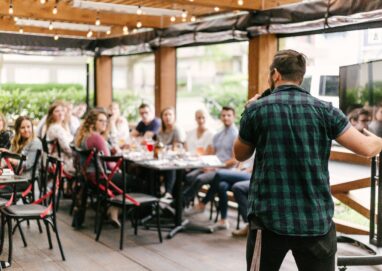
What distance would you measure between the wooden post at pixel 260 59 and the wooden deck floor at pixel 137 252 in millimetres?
2048

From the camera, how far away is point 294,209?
2.21 metres

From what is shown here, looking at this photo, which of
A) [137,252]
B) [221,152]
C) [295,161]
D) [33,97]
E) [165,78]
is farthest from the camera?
[33,97]

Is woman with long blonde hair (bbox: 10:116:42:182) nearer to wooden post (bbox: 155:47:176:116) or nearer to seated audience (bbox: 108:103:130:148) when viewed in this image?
seated audience (bbox: 108:103:130:148)

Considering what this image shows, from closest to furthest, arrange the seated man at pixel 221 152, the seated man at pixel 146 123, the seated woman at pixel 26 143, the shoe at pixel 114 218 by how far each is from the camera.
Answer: the seated woman at pixel 26 143, the shoe at pixel 114 218, the seated man at pixel 221 152, the seated man at pixel 146 123

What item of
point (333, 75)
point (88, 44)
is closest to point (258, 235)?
point (333, 75)

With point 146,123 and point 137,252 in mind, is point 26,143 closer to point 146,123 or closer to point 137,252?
point 137,252

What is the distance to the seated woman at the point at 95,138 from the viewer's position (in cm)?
607

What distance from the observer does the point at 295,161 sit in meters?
2.22

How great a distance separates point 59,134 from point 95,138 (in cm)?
137

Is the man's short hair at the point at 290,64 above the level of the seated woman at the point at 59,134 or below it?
above

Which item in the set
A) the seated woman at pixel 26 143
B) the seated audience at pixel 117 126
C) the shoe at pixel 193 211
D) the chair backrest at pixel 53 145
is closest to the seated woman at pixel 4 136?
the seated woman at pixel 26 143

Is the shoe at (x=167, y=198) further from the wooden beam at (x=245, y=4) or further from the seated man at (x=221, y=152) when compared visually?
the wooden beam at (x=245, y=4)

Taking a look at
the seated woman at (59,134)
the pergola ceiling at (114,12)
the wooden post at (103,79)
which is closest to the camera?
the pergola ceiling at (114,12)

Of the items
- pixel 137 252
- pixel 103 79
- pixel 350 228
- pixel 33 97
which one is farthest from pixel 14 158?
pixel 103 79
